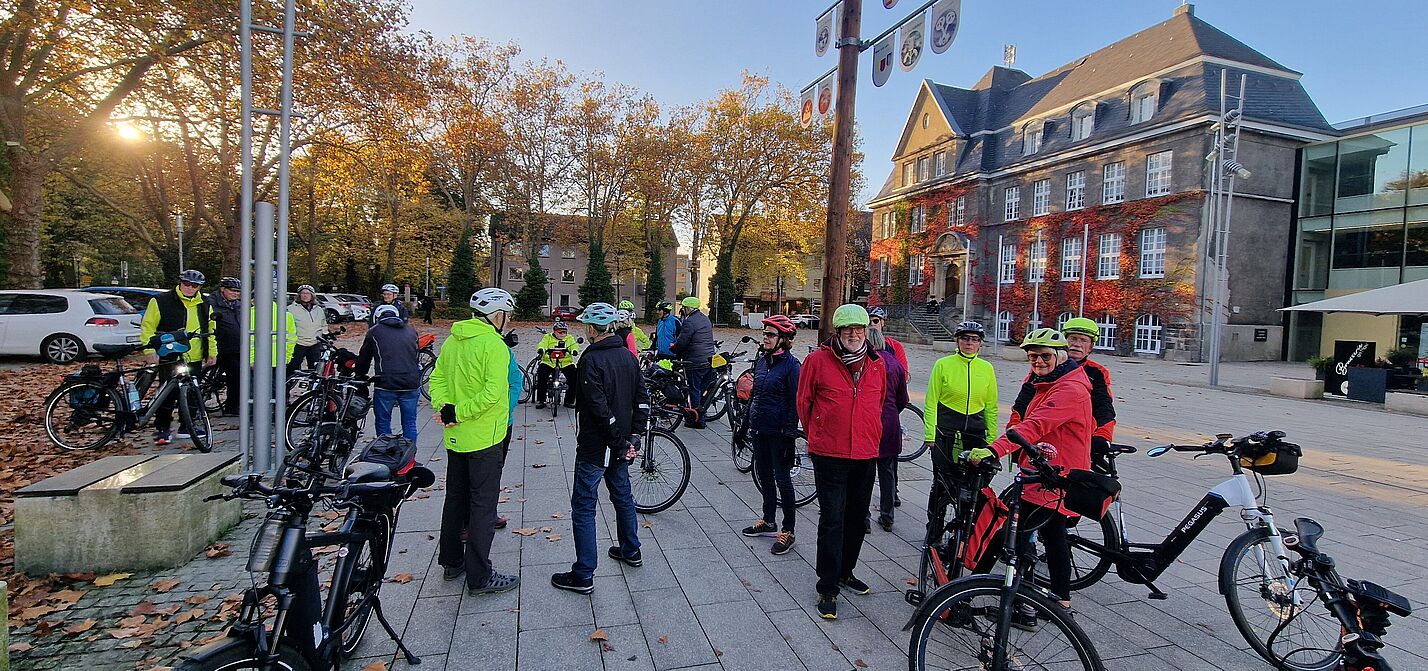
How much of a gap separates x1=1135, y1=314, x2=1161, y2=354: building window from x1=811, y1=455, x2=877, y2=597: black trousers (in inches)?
1262

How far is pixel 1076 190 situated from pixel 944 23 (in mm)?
33469

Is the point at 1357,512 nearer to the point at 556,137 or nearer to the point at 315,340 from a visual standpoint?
the point at 315,340

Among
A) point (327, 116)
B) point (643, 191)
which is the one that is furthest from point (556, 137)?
point (327, 116)

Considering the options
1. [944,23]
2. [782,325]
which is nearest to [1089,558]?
[782,325]

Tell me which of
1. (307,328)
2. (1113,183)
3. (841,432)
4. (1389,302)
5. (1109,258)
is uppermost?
(1113,183)

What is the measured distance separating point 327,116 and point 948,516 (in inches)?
852

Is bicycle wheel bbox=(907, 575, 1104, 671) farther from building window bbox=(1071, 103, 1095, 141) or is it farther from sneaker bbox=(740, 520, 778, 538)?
building window bbox=(1071, 103, 1095, 141)

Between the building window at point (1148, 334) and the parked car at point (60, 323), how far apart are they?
120 feet

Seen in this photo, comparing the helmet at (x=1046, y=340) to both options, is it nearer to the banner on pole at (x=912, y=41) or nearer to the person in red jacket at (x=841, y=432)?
the person in red jacket at (x=841, y=432)

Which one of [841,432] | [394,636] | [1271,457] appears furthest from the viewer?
[841,432]

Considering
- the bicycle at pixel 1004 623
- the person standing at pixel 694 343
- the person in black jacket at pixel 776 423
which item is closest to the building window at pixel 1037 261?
the person standing at pixel 694 343

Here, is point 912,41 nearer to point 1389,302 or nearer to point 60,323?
point 1389,302

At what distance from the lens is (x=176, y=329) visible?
7770mm

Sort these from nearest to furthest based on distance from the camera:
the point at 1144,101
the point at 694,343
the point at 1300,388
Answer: the point at 694,343, the point at 1300,388, the point at 1144,101
